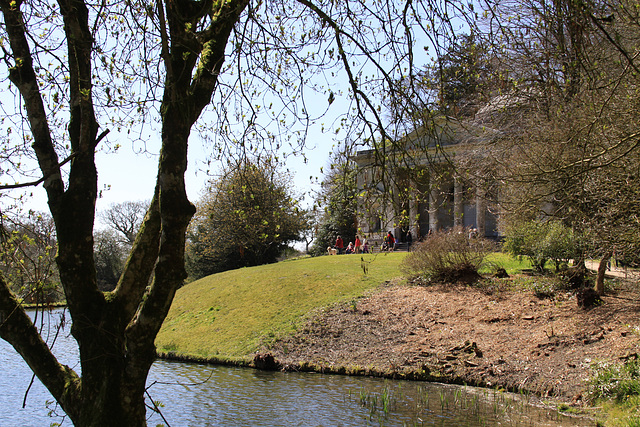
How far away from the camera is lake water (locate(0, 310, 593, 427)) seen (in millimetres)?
8922

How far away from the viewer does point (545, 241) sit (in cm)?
1527

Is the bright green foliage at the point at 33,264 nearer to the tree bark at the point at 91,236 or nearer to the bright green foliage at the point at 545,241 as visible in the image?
the tree bark at the point at 91,236

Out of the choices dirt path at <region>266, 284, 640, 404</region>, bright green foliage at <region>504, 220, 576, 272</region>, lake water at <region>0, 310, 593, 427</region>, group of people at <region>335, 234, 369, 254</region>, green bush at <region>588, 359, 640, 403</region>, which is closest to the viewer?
green bush at <region>588, 359, 640, 403</region>

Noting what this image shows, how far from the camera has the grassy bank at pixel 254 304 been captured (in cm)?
1586

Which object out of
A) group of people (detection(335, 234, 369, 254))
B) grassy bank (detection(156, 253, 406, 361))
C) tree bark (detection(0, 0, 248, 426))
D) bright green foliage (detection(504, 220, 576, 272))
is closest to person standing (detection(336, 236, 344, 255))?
group of people (detection(335, 234, 369, 254))

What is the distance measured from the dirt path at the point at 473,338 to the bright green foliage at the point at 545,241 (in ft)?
4.55

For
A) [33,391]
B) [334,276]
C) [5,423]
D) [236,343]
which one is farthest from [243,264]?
[5,423]

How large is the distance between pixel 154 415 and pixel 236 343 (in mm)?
5657

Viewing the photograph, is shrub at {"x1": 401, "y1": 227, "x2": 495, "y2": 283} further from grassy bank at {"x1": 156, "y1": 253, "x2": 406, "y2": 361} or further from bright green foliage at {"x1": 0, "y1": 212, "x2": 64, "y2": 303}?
bright green foliage at {"x1": 0, "y1": 212, "x2": 64, "y2": 303}

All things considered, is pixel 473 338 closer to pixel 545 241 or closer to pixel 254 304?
pixel 545 241

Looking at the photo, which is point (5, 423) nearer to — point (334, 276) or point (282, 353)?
point (282, 353)

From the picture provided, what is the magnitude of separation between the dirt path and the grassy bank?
46.4 inches

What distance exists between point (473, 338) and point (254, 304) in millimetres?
8635

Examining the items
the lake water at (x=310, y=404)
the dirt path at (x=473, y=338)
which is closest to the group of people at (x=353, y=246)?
the dirt path at (x=473, y=338)
